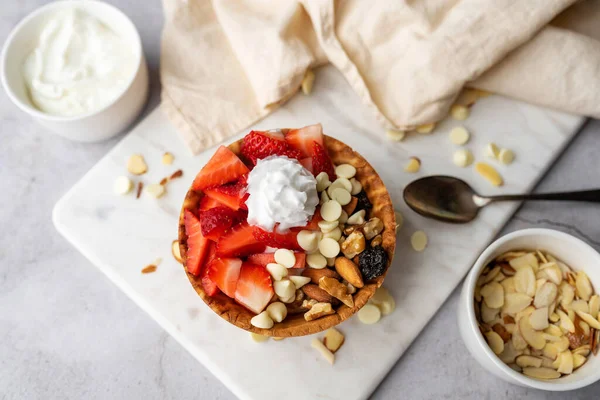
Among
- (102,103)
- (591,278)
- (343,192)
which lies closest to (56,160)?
(102,103)

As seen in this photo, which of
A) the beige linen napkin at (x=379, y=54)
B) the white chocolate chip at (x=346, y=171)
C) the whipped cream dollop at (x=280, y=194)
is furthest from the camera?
the beige linen napkin at (x=379, y=54)

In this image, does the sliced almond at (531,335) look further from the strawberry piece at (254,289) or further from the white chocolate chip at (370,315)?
the strawberry piece at (254,289)

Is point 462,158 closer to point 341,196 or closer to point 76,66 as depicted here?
point 341,196

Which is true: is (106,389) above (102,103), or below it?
below

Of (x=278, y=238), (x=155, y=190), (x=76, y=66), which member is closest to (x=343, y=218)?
(x=278, y=238)

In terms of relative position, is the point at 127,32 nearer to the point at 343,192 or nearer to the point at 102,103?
the point at 102,103

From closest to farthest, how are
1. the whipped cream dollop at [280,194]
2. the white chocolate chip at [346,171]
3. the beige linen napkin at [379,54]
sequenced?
the whipped cream dollop at [280,194], the white chocolate chip at [346,171], the beige linen napkin at [379,54]

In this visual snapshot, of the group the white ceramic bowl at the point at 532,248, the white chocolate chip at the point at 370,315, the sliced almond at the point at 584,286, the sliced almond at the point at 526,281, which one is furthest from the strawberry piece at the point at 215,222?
the sliced almond at the point at 584,286

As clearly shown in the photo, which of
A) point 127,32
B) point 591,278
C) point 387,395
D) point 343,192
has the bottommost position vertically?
point 387,395
